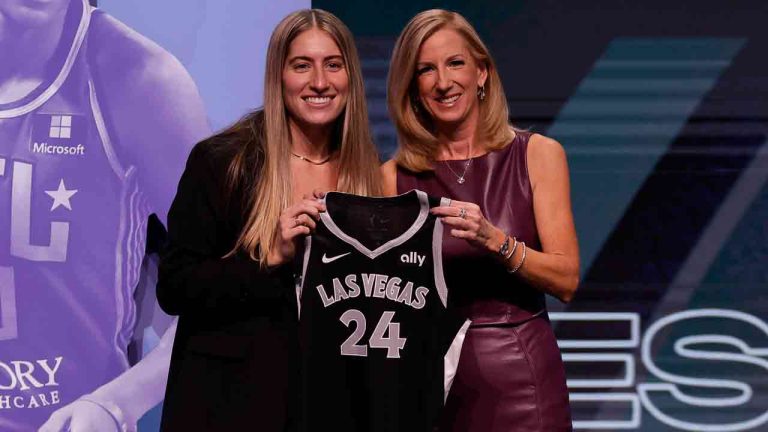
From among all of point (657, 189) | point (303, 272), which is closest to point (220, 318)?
point (303, 272)

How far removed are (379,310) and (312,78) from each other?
592mm

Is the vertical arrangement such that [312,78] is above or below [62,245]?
above

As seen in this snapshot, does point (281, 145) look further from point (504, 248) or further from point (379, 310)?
point (504, 248)

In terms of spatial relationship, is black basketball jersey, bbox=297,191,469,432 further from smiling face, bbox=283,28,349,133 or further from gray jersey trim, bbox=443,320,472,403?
smiling face, bbox=283,28,349,133

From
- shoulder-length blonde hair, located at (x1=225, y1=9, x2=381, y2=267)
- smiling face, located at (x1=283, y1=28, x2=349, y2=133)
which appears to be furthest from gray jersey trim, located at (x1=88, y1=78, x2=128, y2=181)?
smiling face, located at (x1=283, y1=28, x2=349, y2=133)

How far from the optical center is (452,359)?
8.64 ft

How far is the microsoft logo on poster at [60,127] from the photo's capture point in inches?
151

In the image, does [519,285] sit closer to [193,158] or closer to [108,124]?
[193,158]

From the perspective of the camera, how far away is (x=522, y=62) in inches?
165

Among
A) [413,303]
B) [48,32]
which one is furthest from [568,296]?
[48,32]

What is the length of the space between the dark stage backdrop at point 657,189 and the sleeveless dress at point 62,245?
1.07m

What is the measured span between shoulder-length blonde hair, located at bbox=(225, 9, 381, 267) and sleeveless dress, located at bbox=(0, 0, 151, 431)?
1.37m

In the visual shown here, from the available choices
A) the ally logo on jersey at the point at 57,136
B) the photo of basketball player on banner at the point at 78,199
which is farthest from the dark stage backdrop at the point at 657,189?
the ally logo on jersey at the point at 57,136

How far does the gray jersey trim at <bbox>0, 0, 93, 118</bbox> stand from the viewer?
384 centimetres
